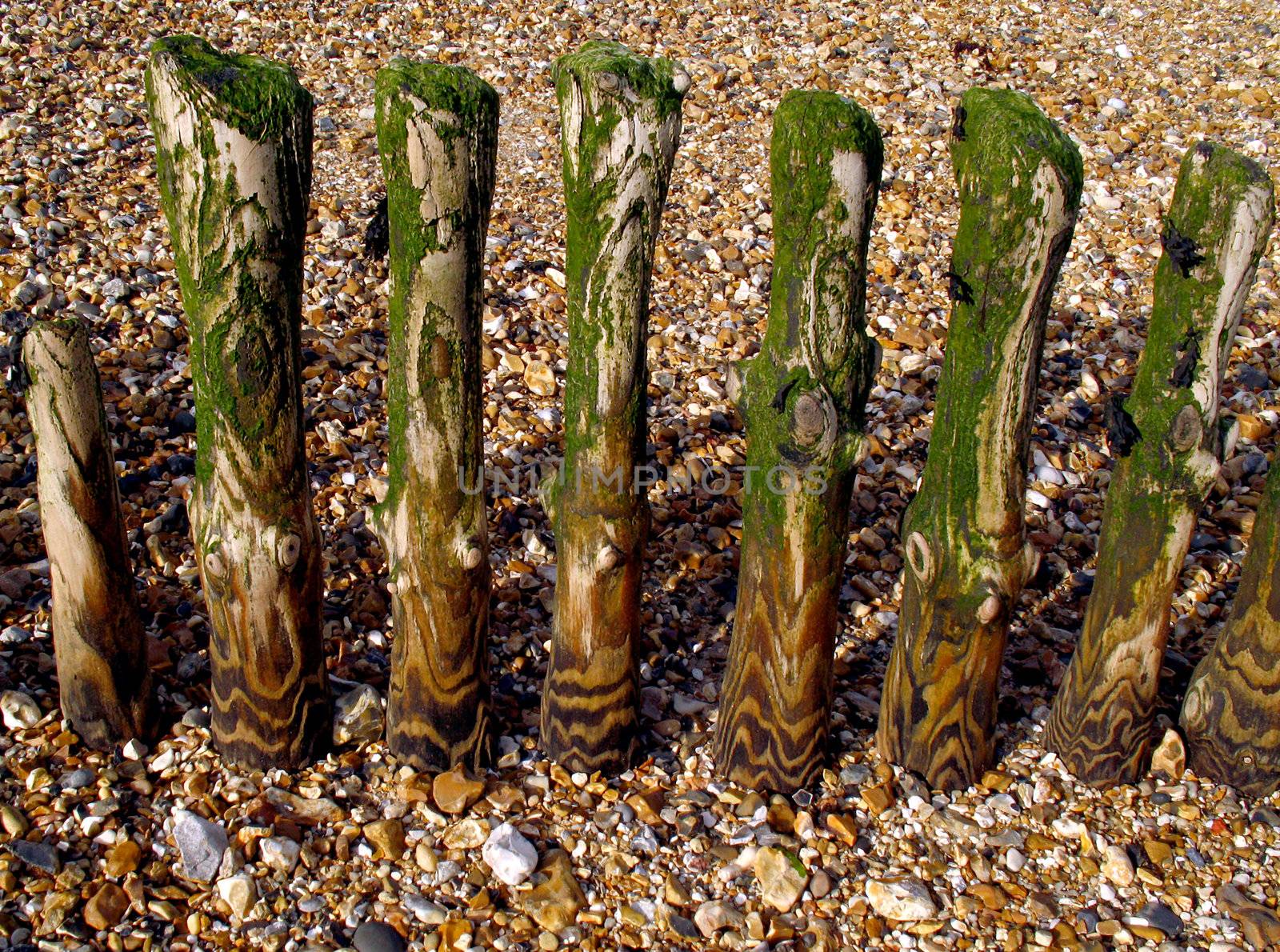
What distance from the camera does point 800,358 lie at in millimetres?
3250

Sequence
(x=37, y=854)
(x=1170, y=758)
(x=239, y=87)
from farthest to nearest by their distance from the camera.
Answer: (x=1170, y=758), (x=37, y=854), (x=239, y=87)

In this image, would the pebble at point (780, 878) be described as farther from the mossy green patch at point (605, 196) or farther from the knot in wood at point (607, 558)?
the mossy green patch at point (605, 196)

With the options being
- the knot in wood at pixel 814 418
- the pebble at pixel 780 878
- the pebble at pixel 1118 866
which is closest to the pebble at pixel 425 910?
the pebble at pixel 780 878

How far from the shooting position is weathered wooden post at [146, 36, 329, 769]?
3.03 m

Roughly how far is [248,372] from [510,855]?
1.48m

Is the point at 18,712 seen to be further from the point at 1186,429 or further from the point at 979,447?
the point at 1186,429

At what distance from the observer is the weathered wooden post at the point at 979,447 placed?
3.10 meters

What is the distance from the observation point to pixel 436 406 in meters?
3.35

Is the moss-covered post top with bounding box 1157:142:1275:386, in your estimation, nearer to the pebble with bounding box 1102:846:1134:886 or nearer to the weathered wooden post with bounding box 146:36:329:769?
the pebble with bounding box 1102:846:1134:886

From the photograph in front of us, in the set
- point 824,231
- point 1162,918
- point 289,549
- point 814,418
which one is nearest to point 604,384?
point 814,418

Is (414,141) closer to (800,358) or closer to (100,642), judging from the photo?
(800,358)

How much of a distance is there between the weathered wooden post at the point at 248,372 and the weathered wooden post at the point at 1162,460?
7.40ft

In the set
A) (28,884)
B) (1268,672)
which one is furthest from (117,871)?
(1268,672)

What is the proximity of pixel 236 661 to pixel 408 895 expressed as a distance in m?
0.81
